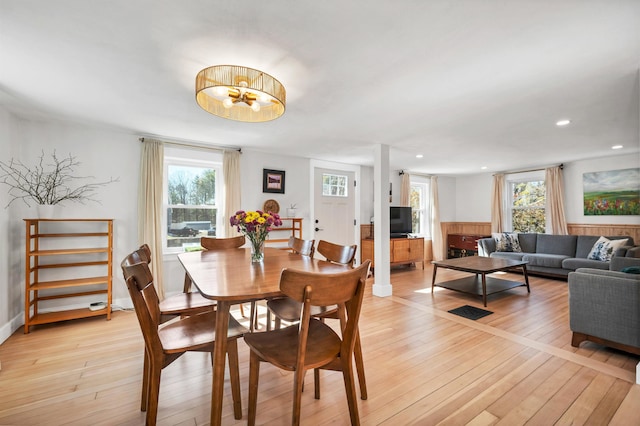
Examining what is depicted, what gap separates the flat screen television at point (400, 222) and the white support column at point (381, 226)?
Result: 206 centimetres

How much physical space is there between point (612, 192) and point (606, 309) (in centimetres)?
423

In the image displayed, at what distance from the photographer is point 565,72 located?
2.08 metres

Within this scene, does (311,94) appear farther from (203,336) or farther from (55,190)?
(55,190)

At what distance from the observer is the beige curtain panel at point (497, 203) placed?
6.52 m

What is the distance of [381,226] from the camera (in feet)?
13.7

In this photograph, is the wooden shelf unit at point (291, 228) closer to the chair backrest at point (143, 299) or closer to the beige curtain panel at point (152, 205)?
the beige curtain panel at point (152, 205)

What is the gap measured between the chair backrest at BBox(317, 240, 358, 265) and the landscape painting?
5823 mm

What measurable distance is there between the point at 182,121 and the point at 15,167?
1.82 meters

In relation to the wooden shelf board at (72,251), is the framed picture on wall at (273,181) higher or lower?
higher

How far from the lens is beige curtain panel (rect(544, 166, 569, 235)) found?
5621 mm

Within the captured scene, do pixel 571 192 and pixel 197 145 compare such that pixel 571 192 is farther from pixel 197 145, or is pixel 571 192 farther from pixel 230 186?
pixel 197 145

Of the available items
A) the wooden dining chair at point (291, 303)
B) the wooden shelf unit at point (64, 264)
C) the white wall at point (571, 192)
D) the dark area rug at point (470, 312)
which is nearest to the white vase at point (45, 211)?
the wooden shelf unit at point (64, 264)

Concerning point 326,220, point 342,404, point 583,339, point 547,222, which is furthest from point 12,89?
point 547,222

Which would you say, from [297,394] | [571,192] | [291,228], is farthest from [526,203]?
[297,394]
